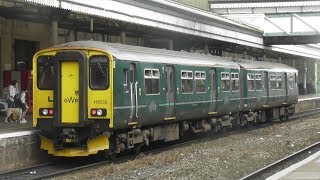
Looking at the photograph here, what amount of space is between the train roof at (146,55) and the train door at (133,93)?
0.30 meters

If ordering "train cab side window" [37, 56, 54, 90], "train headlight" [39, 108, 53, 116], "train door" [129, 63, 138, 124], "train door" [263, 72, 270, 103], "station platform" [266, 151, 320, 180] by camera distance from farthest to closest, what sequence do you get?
"train door" [263, 72, 270, 103] → "train door" [129, 63, 138, 124] → "train cab side window" [37, 56, 54, 90] → "train headlight" [39, 108, 53, 116] → "station platform" [266, 151, 320, 180]

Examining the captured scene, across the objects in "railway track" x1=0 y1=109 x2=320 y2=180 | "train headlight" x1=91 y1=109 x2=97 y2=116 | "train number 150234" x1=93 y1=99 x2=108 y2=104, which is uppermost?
"train number 150234" x1=93 y1=99 x2=108 y2=104

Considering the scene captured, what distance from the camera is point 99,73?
13.4 meters

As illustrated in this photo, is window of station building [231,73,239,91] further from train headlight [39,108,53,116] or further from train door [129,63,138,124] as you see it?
train headlight [39,108,53,116]

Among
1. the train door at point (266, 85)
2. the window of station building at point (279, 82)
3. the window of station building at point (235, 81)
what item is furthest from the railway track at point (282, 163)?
the window of station building at point (279, 82)

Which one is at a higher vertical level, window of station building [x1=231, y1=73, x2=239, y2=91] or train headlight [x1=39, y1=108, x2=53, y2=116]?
window of station building [x1=231, y1=73, x2=239, y2=91]

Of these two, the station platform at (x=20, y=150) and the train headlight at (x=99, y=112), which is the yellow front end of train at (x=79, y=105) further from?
the station platform at (x=20, y=150)

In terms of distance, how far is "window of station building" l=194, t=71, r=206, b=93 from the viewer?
725 inches

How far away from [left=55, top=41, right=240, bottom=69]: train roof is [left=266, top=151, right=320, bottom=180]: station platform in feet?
16.1

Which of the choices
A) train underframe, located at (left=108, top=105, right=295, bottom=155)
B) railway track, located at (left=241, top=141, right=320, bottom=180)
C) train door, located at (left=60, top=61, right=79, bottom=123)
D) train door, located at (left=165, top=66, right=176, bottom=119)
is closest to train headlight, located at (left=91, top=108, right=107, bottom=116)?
train door, located at (left=60, top=61, right=79, bottom=123)

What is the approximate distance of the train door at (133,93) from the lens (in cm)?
1407

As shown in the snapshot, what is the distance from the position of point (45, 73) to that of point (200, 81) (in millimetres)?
6393

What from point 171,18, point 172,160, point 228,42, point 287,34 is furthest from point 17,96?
point 287,34

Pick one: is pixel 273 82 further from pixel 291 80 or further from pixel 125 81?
pixel 125 81
